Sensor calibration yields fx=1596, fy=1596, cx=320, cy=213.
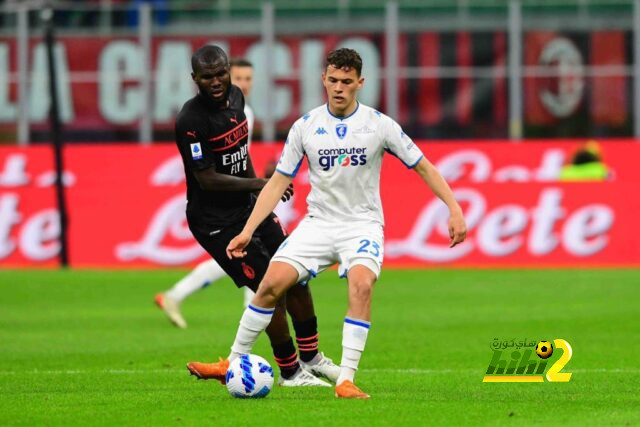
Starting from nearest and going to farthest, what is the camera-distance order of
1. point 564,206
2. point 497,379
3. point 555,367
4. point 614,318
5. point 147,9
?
point 555,367 → point 497,379 → point 614,318 → point 564,206 → point 147,9

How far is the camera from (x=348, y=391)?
30.0ft

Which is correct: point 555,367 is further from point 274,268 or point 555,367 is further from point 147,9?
point 147,9

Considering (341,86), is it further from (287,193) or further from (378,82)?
(378,82)

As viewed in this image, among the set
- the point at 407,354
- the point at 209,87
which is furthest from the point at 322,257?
the point at 407,354

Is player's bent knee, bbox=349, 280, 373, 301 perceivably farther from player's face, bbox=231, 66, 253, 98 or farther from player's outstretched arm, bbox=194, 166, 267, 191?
player's face, bbox=231, 66, 253, 98

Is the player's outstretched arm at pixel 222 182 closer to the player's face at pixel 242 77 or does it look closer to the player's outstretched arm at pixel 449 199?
the player's outstretched arm at pixel 449 199

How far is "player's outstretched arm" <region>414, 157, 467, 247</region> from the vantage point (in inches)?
361

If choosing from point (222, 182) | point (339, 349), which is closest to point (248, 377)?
point (222, 182)

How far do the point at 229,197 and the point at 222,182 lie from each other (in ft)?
0.93

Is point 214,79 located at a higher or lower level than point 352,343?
higher

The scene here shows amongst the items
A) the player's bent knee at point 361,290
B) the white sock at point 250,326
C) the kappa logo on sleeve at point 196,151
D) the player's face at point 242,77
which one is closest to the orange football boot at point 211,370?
the white sock at point 250,326

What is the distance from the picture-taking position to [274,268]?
9.46 m

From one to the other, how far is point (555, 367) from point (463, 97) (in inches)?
1027

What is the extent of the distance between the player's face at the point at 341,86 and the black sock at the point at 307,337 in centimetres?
150
